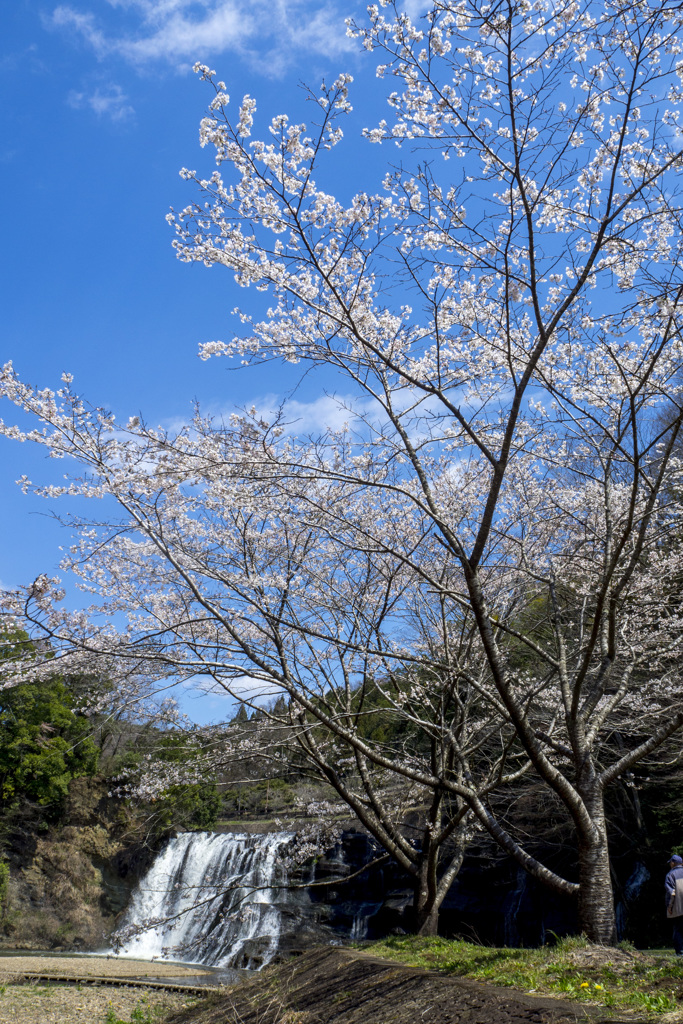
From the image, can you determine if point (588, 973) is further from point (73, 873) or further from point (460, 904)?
point (73, 873)

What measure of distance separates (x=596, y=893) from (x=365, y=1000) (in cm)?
210

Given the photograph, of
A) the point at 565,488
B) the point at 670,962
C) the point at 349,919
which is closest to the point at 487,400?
the point at 565,488

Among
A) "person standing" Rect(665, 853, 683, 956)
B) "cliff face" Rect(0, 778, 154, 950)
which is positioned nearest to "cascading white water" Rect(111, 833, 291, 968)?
"cliff face" Rect(0, 778, 154, 950)

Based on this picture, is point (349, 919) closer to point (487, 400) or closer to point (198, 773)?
point (198, 773)

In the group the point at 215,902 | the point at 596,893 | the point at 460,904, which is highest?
the point at 596,893

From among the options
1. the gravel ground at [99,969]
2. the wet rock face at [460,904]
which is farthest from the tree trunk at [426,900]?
the wet rock face at [460,904]

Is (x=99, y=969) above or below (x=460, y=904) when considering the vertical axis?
below

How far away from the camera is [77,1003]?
25.8 ft

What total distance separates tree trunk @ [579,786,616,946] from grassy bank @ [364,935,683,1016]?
0.93 ft

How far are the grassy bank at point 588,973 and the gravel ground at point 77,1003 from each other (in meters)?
4.32

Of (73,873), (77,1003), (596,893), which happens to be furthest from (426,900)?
(73,873)

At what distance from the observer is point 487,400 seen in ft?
17.7

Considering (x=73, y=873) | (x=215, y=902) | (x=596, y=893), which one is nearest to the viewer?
(x=596, y=893)

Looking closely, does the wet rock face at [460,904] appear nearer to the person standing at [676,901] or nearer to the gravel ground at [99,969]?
the gravel ground at [99,969]
